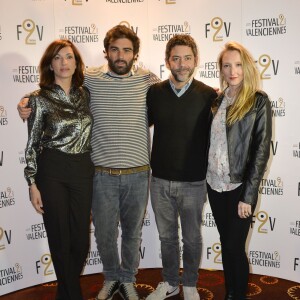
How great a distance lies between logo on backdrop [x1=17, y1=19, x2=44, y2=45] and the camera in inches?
123

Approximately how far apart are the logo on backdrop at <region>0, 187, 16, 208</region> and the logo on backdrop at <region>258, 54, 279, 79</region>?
231 cm

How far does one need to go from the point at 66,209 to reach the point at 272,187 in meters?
1.84

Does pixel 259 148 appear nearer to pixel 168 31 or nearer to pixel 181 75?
pixel 181 75

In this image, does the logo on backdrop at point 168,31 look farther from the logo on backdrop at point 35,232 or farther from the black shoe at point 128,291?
the black shoe at point 128,291

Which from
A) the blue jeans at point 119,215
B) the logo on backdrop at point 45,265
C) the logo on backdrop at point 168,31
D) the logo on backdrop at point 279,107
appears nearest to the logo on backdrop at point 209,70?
the logo on backdrop at point 168,31

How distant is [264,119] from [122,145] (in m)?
0.98

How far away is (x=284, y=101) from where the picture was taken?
3.24 meters

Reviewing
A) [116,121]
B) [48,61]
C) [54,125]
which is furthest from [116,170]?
[48,61]

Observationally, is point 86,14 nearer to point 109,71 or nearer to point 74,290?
point 109,71

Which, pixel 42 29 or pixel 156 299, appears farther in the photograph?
pixel 42 29

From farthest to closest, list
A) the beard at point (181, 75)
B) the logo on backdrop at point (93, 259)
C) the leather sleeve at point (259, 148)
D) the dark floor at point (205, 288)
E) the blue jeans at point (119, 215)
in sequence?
the logo on backdrop at point (93, 259)
the dark floor at point (205, 288)
the blue jeans at point (119, 215)
the beard at point (181, 75)
the leather sleeve at point (259, 148)

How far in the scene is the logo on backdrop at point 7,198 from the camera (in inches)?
124

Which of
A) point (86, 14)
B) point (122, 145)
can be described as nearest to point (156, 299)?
point (122, 145)

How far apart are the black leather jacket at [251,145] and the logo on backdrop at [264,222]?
1.25 metres
